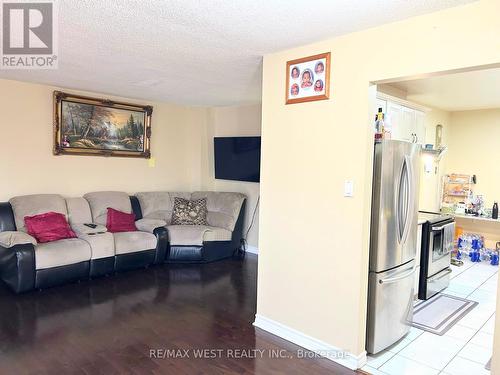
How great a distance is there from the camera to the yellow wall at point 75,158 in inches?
172

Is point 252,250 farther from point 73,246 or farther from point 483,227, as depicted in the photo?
point 483,227

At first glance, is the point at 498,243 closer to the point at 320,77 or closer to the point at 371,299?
the point at 371,299

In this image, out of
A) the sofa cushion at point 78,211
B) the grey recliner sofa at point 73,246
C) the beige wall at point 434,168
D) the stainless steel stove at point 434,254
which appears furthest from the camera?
the beige wall at point 434,168

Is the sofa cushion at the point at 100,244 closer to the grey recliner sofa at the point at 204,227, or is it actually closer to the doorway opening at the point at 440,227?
the grey recliner sofa at the point at 204,227

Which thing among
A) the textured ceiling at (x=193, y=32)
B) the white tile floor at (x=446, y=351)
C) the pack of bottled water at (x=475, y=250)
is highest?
the textured ceiling at (x=193, y=32)

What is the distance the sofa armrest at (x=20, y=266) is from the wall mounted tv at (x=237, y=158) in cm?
291

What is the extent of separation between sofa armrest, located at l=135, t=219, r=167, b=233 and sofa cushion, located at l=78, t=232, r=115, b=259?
0.62 meters

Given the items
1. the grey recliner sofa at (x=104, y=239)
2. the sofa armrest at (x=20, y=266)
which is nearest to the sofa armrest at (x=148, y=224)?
the grey recliner sofa at (x=104, y=239)

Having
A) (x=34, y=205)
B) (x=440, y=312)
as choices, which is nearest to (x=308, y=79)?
(x=440, y=312)

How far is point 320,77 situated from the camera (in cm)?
271

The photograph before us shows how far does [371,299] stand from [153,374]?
5.41 ft

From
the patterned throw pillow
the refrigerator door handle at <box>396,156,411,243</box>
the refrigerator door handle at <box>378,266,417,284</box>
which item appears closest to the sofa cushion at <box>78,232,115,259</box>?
the patterned throw pillow

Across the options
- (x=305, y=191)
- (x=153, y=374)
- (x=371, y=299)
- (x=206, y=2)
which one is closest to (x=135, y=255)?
(x=153, y=374)

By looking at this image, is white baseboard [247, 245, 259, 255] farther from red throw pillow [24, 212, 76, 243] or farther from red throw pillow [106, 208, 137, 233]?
red throw pillow [24, 212, 76, 243]
